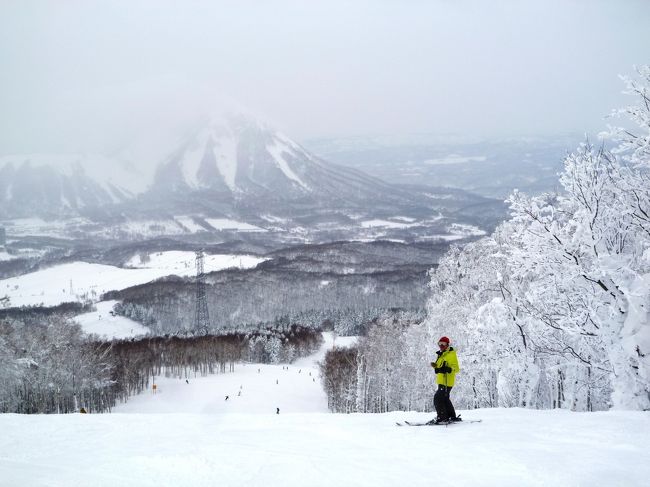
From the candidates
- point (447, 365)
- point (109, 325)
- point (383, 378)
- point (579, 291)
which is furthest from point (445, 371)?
point (109, 325)

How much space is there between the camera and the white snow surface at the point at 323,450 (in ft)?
27.0

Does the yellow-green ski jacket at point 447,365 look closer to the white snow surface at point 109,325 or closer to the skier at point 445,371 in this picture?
the skier at point 445,371

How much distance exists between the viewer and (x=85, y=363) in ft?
179

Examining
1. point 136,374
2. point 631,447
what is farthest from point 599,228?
point 136,374

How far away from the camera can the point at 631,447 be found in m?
9.16

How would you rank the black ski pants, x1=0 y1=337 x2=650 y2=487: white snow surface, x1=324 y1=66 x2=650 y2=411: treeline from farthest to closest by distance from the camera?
x1=324 y1=66 x2=650 y2=411: treeline < the black ski pants < x1=0 y1=337 x2=650 y2=487: white snow surface

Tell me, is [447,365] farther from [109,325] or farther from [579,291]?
[109,325]

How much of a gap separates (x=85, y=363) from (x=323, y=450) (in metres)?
51.4

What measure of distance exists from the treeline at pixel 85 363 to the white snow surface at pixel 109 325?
33.9m

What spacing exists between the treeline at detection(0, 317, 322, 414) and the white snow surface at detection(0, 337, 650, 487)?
28.9 metres

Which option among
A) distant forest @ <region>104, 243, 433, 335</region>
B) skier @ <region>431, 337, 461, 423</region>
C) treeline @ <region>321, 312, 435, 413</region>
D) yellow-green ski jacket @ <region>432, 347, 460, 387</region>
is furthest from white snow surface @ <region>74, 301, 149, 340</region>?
yellow-green ski jacket @ <region>432, 347, 460, 387</region>

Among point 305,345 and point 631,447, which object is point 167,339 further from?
point 631,447

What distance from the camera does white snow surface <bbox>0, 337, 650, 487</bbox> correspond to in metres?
Answer: 8.22

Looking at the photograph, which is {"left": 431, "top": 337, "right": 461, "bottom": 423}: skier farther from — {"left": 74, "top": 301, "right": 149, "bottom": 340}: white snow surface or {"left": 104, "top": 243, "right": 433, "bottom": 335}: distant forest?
{"left": 74, "top": 301, "right": 149, "bottom": 340}: white snow surface
